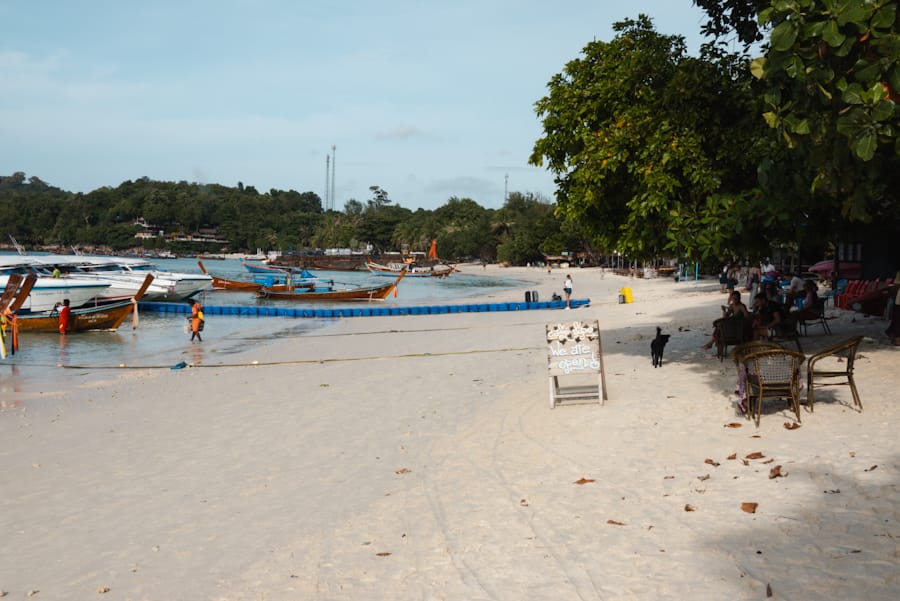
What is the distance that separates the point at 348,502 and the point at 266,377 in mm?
9679

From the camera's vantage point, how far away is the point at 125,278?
4291 centimetres

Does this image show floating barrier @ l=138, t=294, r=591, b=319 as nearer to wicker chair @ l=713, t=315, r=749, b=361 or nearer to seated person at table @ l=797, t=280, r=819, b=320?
seated person at table @ l=797, t=280, r=819, b=320

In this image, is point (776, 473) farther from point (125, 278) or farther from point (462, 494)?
point (125, 278)

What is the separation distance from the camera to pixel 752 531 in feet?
19.0

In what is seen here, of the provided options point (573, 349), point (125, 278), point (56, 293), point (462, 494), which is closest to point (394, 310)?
point (56, 293)

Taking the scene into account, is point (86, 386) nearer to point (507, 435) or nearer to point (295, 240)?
point (507, 435)

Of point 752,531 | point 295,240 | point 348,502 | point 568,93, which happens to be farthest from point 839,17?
point 295,240

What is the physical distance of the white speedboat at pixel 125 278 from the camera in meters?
40.9

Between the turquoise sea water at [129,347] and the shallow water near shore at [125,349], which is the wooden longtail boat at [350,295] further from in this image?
the turquoise sea water at [129,347]

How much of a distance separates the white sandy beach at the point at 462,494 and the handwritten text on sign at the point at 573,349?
2.13ft

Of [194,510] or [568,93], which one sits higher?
[568,93]

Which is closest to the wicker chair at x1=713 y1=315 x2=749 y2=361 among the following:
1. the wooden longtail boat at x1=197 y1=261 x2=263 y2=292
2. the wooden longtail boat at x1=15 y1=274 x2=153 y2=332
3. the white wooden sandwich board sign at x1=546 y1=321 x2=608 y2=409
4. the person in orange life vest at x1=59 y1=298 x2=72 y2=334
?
the white wooden sandwich board sign at x1=546 y1=321 x2=608 y2=409

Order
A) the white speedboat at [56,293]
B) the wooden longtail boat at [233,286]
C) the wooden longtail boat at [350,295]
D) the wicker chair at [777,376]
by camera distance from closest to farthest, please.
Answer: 1. the wicker chair at [777,376]
2. the white speedboat at [56,293]
3. the wooden longtail boat at [350,295]
4. the wooden longtail boat at [233,286]

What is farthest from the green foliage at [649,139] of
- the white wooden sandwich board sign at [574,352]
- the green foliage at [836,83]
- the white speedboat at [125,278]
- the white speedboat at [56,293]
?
the white speedboat at [125,278]
